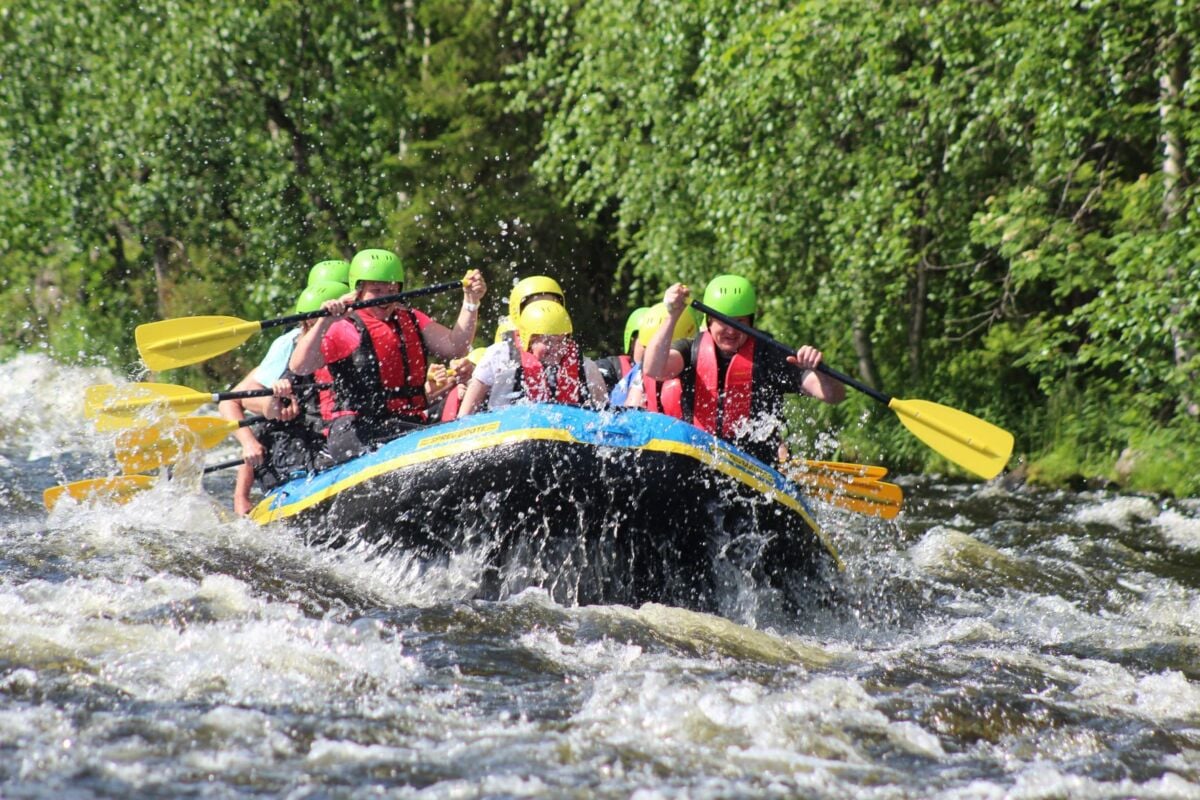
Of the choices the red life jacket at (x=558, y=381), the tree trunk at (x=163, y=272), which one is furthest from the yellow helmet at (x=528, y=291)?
the tree trunk at (x=163, y=272)

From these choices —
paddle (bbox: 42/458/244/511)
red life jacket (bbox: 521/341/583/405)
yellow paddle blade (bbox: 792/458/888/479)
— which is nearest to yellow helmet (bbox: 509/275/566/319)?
red life jacket (bbox: 521/341/583/405)

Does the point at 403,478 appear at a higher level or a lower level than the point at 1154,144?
lower

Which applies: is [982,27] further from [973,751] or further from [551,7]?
[973,751]

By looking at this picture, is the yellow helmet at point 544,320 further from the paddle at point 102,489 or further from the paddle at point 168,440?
the paddle at point 102,489

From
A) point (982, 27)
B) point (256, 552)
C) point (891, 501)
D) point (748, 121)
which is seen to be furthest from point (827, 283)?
point (256, 552)

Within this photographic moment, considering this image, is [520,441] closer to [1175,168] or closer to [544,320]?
[544,320]

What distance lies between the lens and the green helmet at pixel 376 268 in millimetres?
7926

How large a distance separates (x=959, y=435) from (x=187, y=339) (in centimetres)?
424

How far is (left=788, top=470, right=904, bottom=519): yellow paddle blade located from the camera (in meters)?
8.02

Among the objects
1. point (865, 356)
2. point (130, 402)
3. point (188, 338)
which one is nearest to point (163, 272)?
point (865, 356)

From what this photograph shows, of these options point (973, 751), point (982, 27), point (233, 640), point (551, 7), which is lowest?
point (973, 751)

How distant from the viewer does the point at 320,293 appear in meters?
8.66

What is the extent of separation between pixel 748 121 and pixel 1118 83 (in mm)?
3928

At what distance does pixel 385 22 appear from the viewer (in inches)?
747
